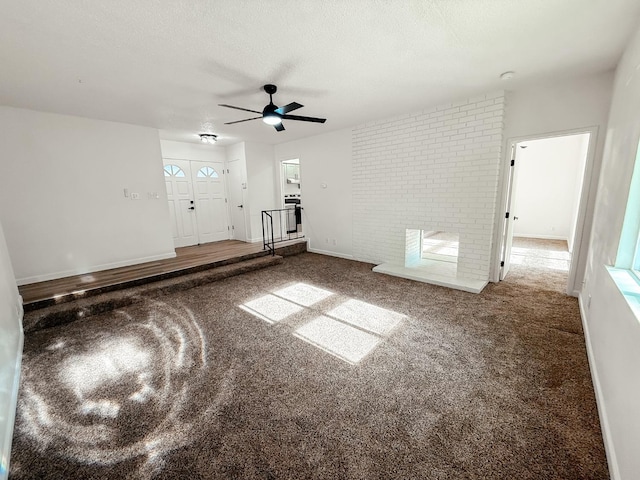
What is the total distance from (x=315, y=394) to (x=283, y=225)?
17.8 ft

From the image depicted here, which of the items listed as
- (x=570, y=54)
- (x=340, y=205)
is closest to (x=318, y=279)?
(x=340, y=205)

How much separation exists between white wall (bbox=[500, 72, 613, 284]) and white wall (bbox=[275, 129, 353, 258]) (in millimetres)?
2666

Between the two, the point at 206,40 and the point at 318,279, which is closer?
the point at 206,40

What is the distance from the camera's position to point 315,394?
1890 millimetres

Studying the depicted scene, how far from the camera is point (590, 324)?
7.68 feet

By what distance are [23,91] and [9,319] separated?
8.55ft

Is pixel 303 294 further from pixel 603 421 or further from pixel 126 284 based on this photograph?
pixel 603 421

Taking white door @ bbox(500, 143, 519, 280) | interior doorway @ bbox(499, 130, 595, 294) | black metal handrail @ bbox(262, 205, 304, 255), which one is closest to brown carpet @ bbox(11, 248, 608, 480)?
white door @ bbox(500, 143, 519, 280)

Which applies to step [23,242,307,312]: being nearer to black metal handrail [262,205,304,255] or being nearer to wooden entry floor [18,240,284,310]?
wooden entry floor [18,240,284,310]

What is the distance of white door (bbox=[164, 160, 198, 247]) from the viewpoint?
5887 millimetres

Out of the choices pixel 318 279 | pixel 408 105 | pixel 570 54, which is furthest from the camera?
pixel 318 279

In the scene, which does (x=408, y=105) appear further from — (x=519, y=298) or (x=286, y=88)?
(x=519, y=298)

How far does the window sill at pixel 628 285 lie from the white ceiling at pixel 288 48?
6.18ft

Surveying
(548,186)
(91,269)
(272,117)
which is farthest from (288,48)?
(548,186)
